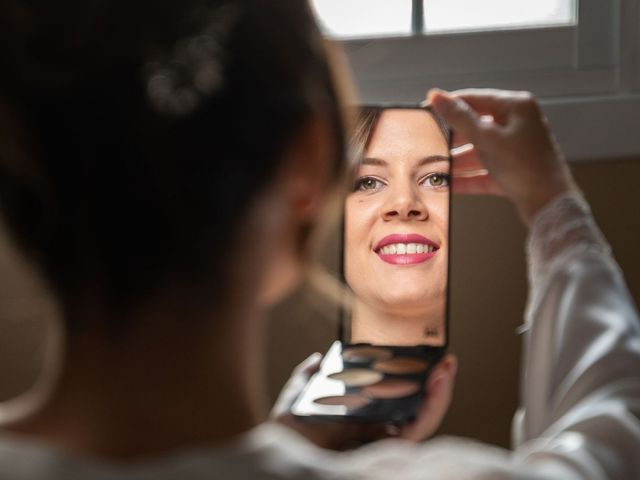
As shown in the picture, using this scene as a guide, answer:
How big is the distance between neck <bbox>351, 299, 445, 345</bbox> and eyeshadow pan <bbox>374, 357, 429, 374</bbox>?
5cm

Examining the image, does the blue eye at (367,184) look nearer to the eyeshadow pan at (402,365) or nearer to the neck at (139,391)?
the eyeshadow pan at (402,365)

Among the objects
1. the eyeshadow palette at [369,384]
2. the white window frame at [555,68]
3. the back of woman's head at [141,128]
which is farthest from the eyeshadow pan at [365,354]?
the back of woman's head at [141,128]

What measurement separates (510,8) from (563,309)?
542 mm

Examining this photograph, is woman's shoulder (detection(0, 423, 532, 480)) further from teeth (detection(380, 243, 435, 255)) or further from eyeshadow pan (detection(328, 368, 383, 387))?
teeth (detection(380, 243, 435, 255))

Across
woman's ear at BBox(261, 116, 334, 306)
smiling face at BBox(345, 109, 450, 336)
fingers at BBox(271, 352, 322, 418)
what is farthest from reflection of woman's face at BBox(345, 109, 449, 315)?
woman's ear at BBox(261, 116, 334, 306)

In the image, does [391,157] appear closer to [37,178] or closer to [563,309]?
[563,309]

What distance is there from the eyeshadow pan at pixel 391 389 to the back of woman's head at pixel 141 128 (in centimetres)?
33

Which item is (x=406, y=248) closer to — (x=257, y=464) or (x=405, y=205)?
(x=405, y=205)

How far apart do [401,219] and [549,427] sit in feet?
0.88

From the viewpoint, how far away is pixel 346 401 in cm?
79

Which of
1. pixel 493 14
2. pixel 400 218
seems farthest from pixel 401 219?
pixel 493 14

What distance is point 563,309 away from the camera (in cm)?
70

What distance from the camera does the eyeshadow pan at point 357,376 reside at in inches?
32.8

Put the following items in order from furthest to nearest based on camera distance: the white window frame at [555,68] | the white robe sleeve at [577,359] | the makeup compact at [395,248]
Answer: the white window frame at [555,68], the makeup compact at [395,248], the white robe sleeve at [577,359]
